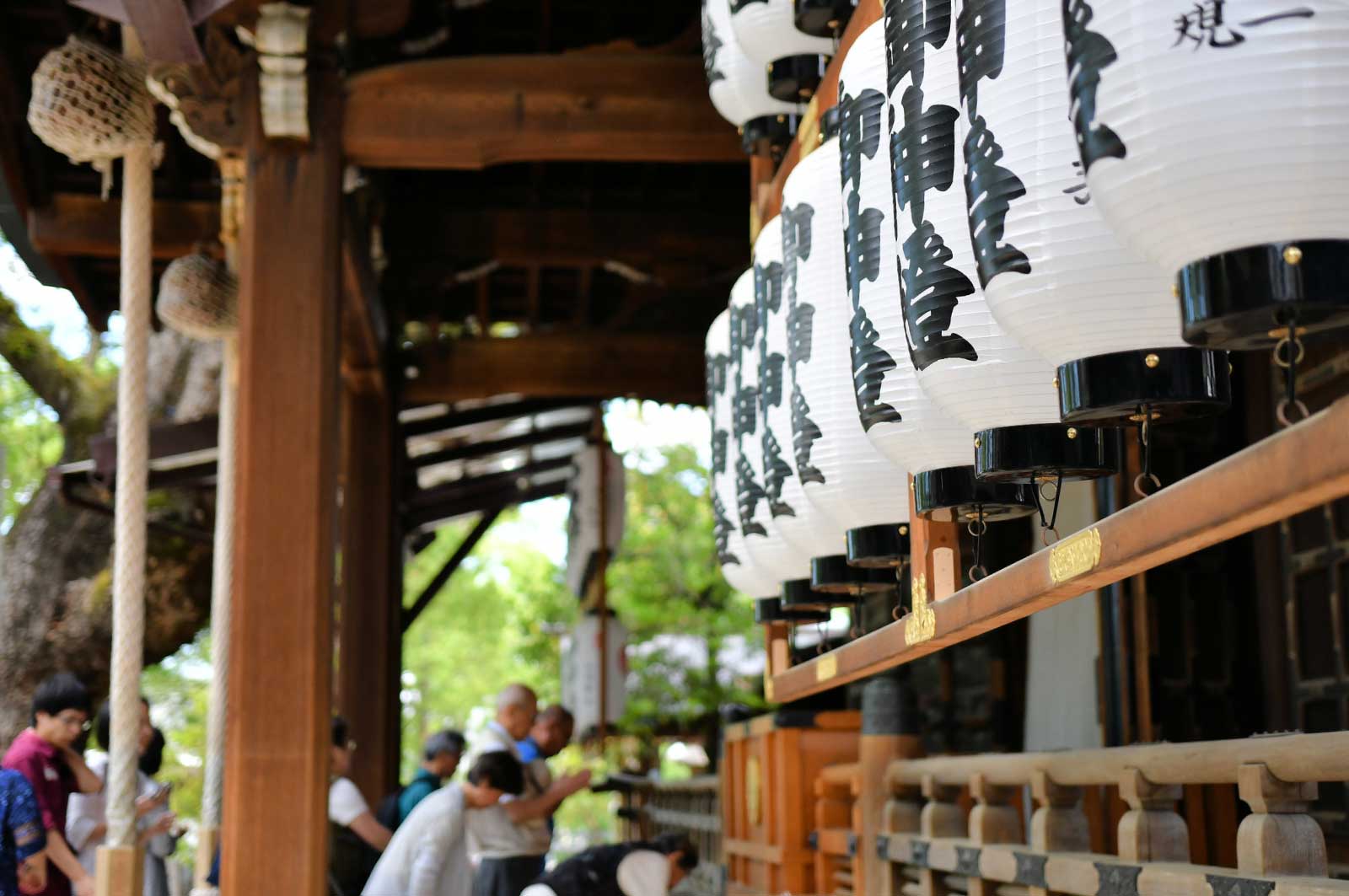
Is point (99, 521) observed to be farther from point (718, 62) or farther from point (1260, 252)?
point (1260, 252)

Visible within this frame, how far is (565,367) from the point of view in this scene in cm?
912

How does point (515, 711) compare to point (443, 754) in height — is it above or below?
above

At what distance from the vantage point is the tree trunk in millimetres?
10117

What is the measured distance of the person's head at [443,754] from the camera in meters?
6.36

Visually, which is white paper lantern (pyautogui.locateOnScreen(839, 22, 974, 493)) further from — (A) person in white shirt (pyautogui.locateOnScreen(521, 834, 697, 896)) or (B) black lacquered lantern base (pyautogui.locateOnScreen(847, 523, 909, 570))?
(A) person in white shirt (pyautogui.locateOnScreen(521, 834, 697, 896))

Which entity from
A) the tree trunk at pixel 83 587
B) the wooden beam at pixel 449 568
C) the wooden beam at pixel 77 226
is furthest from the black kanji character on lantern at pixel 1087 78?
the wooden beam at pixel 449 568

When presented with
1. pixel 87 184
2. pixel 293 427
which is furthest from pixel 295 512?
pixel 87 184

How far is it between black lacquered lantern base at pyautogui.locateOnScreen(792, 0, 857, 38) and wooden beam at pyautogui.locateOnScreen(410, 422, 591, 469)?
319 inches

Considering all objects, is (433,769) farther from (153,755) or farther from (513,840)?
(153,755)

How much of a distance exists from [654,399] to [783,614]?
17.9 ft

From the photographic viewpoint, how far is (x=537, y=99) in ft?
17.0

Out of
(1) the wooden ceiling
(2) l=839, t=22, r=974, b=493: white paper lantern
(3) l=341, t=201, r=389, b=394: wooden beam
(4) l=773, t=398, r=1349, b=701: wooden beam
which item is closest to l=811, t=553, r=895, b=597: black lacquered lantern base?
(4) l=773, t=398, r=1349, b=701: wooden beam

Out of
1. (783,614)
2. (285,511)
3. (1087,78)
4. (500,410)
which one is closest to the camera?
(1087,78)

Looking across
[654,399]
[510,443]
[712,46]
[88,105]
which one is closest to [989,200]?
[712,46]
